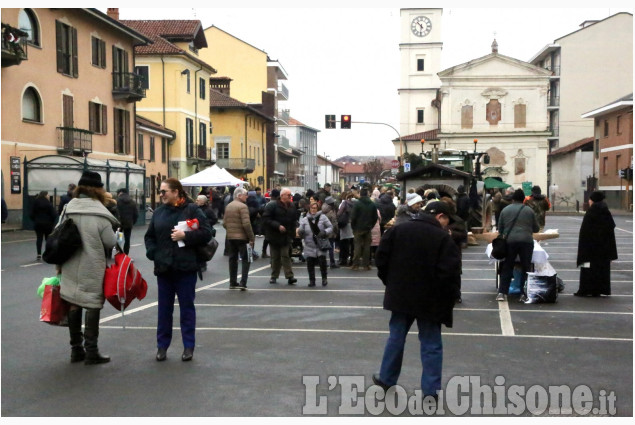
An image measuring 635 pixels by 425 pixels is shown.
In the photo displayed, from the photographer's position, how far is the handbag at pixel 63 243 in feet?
23.0

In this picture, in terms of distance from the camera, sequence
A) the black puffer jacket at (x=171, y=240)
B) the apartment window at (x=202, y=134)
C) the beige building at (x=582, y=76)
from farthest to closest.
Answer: the beige building at (x=582, y=76) → the apartment window at (x=202, y=134) → the black puffer jacket at (x=171, y=240)

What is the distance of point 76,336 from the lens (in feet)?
24.1

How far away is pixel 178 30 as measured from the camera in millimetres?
53844

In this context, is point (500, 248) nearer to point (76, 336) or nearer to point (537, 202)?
point (537, 202)

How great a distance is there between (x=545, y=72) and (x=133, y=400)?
6813 centimetres

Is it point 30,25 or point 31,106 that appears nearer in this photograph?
point 30,25

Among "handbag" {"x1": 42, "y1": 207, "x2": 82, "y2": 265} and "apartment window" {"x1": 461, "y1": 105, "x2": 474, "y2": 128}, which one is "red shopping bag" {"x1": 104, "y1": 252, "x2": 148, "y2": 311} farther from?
"apartment window" {"x1": 461, "y1": 105, "x2": 474, "y2": 128}

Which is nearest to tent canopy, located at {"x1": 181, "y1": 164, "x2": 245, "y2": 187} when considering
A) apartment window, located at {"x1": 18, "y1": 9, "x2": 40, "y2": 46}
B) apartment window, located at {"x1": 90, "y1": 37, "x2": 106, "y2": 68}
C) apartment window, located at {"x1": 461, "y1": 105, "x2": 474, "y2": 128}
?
apartment window, located at {"x1": 18, "y1": 9, "x2": 40, "y2": 46}

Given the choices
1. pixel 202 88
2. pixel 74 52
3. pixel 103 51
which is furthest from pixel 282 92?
pixel 74 52

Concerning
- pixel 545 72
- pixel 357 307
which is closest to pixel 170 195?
pixel 357 307

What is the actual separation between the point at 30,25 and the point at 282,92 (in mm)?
55971

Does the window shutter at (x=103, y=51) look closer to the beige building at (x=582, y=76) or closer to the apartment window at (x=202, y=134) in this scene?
the apartment window at (x=202, y=134)

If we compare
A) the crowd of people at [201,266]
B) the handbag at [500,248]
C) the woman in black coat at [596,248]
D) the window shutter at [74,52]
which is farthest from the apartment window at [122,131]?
the woman in black coat at [596,248]

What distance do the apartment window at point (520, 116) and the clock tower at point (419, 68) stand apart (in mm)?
14514
